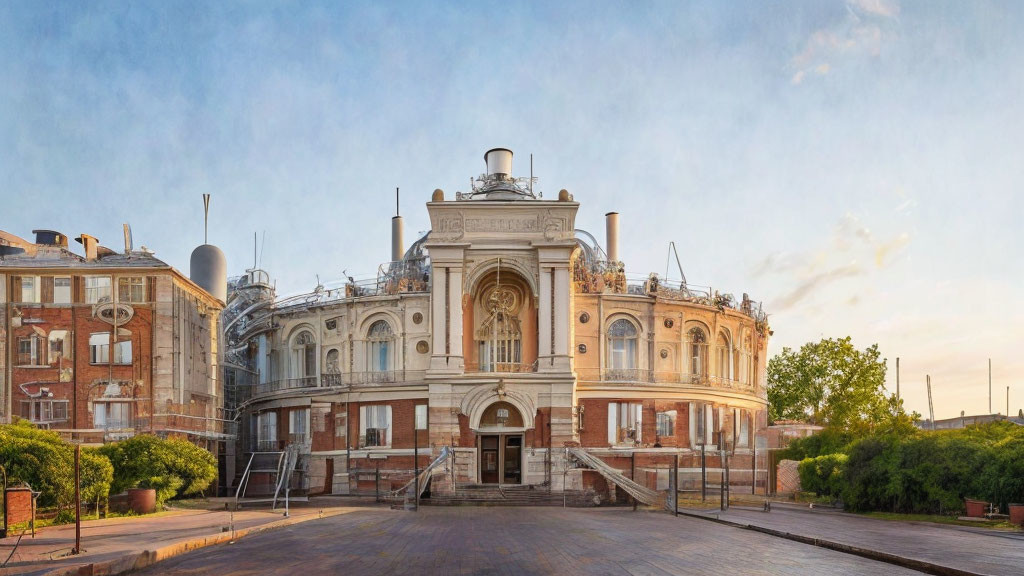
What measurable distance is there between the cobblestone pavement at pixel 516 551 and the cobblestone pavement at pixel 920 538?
1.45 m

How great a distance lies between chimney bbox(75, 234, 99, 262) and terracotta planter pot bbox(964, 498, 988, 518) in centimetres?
4727

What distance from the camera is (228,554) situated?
23.5 meters

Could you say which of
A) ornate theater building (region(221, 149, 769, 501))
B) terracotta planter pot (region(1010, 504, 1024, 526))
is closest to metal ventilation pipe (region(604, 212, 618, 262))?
ornate theater building (region(221, 149, 769, 501))

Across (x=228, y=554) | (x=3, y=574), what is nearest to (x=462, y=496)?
(x=228, y=554)

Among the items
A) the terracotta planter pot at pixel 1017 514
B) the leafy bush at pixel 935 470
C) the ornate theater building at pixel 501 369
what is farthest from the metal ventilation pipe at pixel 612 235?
the terracotta planter pot at pixel 1017 514

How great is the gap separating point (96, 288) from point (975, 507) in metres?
45.7

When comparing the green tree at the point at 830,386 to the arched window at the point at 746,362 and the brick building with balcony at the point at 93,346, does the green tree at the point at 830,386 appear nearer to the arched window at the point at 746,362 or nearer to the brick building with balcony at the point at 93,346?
the arched window at the point at 746,362

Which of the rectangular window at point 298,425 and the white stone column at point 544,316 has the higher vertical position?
the white stone column at point 544,316

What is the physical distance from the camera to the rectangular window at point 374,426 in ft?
196

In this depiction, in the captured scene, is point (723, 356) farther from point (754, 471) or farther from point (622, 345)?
point (622, 345)

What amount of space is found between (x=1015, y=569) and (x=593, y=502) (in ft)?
110

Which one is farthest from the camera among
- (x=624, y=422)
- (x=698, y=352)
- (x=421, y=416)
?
(x=698, y=352)

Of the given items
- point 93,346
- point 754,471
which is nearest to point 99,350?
point 93,346

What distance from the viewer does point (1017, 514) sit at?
32.9 metres
